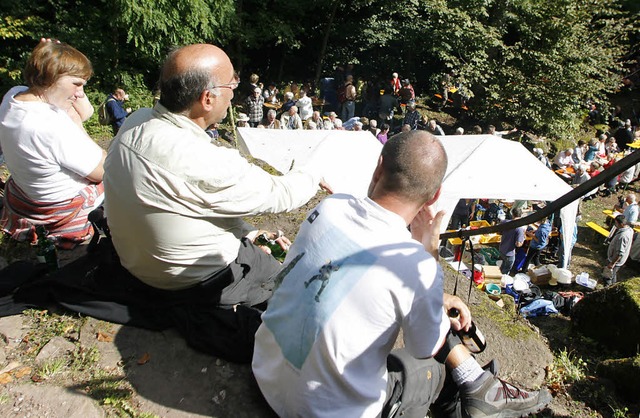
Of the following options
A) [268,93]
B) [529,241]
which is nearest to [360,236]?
[529,241]

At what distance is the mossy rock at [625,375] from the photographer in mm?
3572

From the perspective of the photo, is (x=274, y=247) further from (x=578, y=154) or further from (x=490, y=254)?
(x=578, y=154)

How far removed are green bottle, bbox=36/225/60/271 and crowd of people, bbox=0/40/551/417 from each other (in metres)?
0.07

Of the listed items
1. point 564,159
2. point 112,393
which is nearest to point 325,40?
point 564,159

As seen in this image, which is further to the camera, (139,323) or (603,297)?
(603,297)

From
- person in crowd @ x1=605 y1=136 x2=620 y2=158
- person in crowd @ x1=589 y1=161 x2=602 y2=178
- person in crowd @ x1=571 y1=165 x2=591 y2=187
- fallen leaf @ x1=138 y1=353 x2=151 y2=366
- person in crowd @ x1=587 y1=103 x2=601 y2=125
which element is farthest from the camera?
person in crowd @ x1=587 y1=103 x2=601 y2=125

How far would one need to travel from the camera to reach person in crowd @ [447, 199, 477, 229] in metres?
12.4

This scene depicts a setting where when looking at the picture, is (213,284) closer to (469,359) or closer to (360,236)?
(360,236)

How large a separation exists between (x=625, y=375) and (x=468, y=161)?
23.5ft

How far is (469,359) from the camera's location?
2752mm

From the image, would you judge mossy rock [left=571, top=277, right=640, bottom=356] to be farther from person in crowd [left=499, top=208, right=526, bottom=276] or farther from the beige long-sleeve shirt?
person in crowd [left=499, top=208, right=526, bottom=276]

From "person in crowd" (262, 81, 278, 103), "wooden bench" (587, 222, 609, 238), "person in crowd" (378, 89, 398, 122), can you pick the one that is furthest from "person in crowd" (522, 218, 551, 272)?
"person in crowd" (262, 81, 278, 103)

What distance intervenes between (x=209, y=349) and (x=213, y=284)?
378 mm

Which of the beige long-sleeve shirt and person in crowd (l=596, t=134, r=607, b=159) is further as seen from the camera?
person in crowd (l=596, t=134, r=607, b=159)
